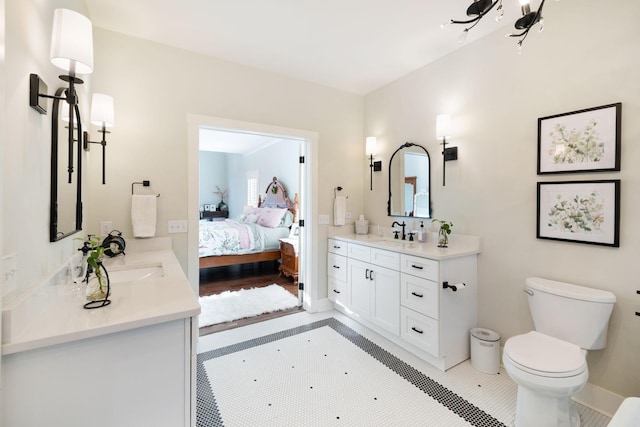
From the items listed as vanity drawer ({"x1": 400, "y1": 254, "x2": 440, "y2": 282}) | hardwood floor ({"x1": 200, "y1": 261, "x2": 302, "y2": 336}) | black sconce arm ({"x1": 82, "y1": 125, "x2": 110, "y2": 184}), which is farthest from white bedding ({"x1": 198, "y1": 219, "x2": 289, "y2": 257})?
vanity drawer ({"x1": 400, "y1": 254, "x2": 440, "y2": 282})

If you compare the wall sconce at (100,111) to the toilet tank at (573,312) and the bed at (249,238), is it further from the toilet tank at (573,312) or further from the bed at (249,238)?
the toilet tank at (573,312)

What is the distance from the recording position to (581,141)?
6.16 feet

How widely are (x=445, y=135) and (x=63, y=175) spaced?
278 cm

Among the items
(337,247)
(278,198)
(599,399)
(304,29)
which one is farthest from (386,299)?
(278,198)

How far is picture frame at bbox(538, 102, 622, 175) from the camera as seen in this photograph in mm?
1748

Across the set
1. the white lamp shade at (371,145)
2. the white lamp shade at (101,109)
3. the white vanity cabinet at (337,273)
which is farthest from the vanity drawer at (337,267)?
the white lamp shade at (101,109)

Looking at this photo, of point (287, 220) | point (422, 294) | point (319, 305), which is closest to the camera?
point (422, 294)

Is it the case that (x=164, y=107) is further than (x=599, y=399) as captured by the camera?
Yes

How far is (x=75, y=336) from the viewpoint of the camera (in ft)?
2.92

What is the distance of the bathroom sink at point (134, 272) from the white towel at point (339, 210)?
2.01 m

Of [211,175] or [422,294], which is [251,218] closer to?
[211,175]

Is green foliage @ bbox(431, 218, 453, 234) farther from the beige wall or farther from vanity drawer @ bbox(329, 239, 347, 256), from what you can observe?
vanity drawer @ bbox(329, 239, 347, 256)

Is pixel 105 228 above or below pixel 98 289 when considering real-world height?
above

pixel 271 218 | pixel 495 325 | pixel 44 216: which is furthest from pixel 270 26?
pixel 271 218
